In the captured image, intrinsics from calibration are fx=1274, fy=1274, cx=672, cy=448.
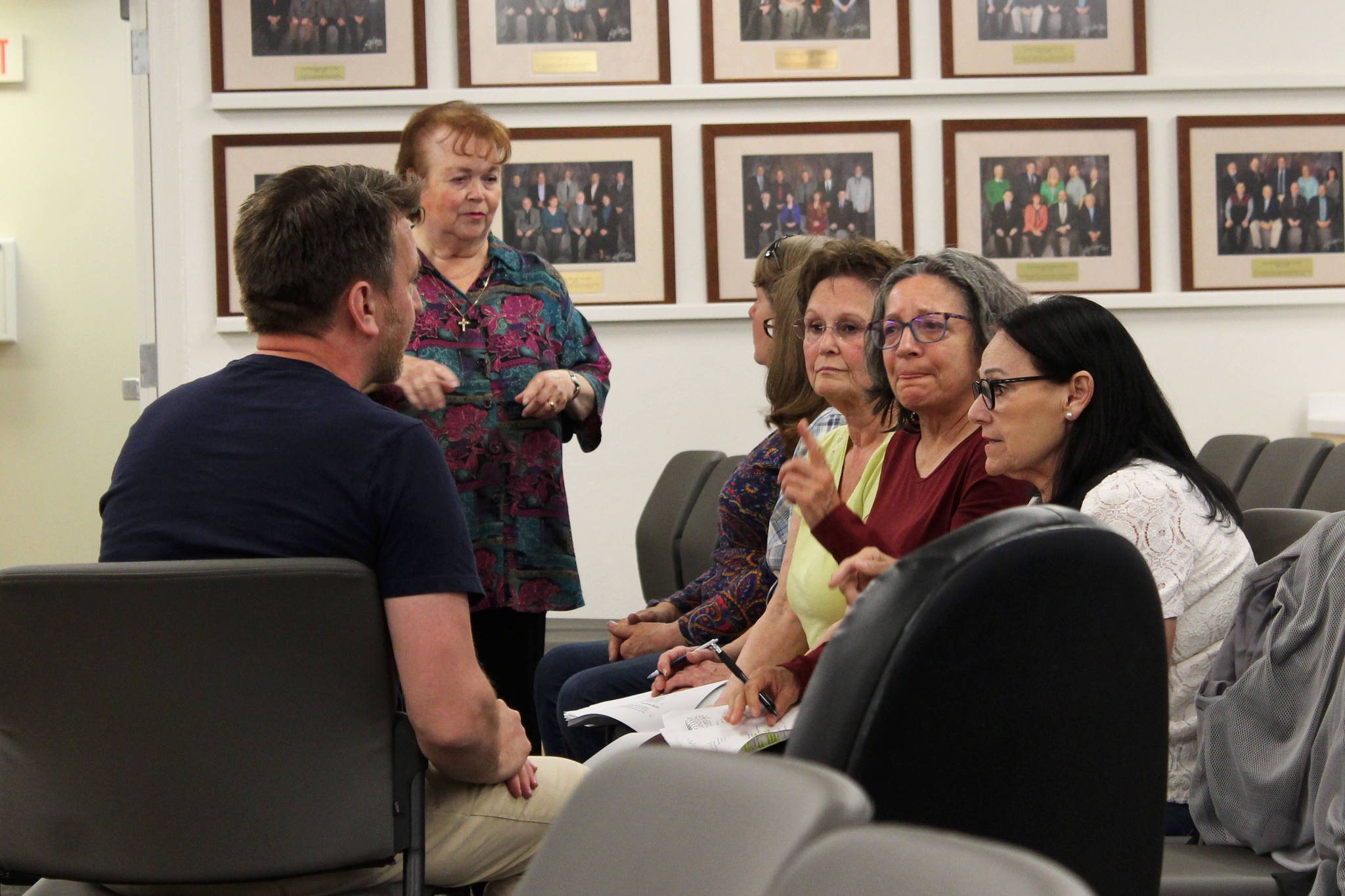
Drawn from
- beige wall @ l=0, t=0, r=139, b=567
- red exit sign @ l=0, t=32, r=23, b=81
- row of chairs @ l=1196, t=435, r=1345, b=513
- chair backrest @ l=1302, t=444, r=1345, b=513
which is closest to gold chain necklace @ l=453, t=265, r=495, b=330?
row of chairs @ l=1196, t=435, r=1345, b=513

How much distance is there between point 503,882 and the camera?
1682 mm

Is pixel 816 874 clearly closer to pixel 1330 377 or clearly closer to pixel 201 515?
pixel 201 515

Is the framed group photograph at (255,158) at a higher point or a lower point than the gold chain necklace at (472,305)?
higher

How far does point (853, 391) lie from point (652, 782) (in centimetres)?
195

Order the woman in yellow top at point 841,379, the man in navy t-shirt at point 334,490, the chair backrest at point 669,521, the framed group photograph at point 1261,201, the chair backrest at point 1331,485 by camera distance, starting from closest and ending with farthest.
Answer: the man in navy t-shirt at point 334,490
the woman in yellow top at point 841,379
the chair backrest at point 1331,485
the chair backrest at point 669,521
the framed group photograph at point 1261,201

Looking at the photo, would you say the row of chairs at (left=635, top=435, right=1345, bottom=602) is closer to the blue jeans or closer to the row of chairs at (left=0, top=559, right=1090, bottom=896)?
the blue jeans

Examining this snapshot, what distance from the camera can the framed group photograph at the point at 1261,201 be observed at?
4902 millimetres

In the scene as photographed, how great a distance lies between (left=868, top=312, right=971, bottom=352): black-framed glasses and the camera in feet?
6.97

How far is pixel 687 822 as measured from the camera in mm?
457

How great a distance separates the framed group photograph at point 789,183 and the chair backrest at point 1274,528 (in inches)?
119

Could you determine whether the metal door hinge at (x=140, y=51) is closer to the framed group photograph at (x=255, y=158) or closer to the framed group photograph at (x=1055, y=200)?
the framed group photograph at (x=255, y=158)

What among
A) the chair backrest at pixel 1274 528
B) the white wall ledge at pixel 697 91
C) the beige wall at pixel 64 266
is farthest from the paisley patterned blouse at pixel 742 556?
the beige wall at pixel 64 266

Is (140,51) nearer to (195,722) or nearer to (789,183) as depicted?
(789,183)

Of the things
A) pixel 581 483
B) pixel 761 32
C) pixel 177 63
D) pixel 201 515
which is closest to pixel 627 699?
pixel 201 515
